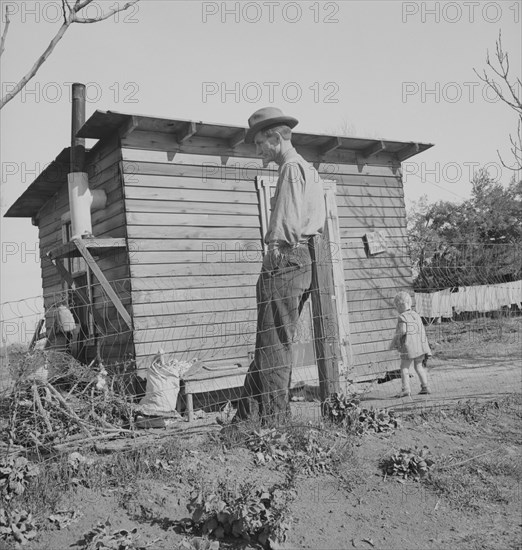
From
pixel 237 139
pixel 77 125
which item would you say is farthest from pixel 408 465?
pixel 77 125

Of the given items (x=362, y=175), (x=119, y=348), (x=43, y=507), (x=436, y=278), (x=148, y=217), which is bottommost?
(x=43, y=507)

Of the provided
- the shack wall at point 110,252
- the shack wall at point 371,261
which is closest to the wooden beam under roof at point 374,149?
the shack wall at point 371,261

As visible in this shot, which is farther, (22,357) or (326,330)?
(326,330)

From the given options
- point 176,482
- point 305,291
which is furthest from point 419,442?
point 176,482

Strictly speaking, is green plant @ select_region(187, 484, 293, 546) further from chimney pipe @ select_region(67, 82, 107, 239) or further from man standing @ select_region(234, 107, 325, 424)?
chimney pipe @ select_region(67, 82, 107, 239)

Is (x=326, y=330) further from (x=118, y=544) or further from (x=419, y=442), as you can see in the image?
(x=118, y=544)

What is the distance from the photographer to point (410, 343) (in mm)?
7398

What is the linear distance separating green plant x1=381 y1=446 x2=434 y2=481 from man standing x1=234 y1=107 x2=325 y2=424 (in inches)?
33.5

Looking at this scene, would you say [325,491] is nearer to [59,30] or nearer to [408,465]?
[408,465]

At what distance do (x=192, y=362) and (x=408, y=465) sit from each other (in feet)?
11.0

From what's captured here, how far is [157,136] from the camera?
7906 millimetres

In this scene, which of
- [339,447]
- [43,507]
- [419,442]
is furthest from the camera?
[419,442]

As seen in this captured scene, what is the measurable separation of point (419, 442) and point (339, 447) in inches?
33.0

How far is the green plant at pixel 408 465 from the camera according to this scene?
409 cm
